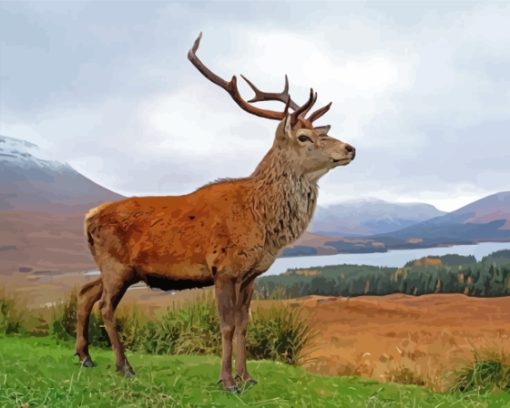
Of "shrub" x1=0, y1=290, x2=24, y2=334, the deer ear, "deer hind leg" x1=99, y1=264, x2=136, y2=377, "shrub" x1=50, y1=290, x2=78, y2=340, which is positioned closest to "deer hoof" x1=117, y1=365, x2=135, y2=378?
"deer hind leg" x1=99, y1=264, x2=136, y2=377

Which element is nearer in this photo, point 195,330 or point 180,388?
point 180,388

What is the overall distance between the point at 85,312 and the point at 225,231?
1792mm

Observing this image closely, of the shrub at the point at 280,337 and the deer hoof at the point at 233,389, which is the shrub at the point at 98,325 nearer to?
the shrub at the point at 280,337

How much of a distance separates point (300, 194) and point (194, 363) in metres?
2.27

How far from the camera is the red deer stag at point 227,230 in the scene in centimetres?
675

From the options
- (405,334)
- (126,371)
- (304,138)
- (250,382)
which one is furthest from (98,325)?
(304,138)

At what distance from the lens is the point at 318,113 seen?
7.48 m

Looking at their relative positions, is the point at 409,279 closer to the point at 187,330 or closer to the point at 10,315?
the point at 187,330

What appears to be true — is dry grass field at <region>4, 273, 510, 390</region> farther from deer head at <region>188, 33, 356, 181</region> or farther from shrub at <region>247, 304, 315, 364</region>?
deer head at <region>188, 33, 356, 181</region>

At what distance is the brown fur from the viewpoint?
6746mm

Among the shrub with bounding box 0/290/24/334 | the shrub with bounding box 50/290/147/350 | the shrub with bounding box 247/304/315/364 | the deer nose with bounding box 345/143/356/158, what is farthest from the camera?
the shrub with bounding box 0/290/24/334

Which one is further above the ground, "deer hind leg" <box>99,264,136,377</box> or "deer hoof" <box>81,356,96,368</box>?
"deer hind leg" <box>99,264,136,377</box>

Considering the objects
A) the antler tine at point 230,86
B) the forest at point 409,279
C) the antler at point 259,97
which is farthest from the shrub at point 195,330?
the antler tine at point 230,86

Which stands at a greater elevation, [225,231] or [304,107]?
[304,107]
